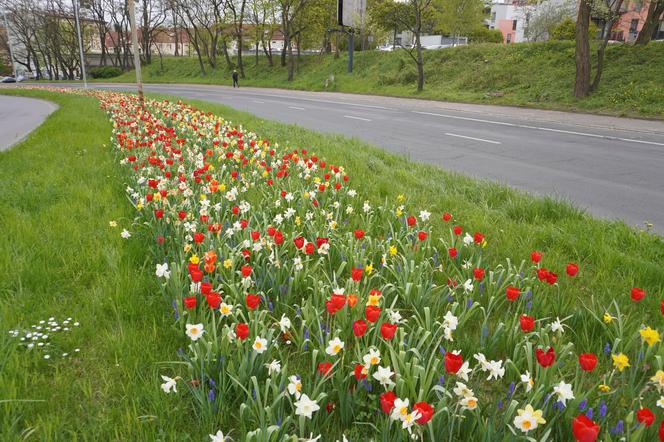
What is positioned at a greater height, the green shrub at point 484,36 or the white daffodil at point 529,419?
the green shrub at point 484,36

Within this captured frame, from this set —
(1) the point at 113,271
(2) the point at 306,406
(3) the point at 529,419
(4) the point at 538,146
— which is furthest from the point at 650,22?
(2) the point at 306,406

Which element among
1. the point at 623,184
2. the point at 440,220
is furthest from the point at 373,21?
the point at 440,220

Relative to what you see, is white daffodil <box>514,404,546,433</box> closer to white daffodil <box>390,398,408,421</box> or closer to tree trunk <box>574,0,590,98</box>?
white daffodil <box>390,398,408,421</box>

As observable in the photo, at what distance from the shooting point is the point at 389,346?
2068 millimetres

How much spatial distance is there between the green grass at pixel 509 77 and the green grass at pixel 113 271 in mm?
16198

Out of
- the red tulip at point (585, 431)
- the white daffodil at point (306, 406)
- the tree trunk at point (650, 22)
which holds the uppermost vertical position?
the tree trunk at point (650, 22)

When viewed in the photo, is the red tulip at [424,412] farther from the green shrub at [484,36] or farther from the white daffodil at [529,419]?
the green shrub at [484,36]

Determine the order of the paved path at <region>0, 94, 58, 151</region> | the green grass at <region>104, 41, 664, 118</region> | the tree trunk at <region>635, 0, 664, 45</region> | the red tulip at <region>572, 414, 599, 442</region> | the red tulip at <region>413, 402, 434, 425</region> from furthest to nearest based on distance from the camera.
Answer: the tree trunk at <region>635, 0, 664, 45</region>
the green grass at <region>104, 41, 664, 118</region>
the paved path at <region>0, 94, 58, 151</region>
the red tulip at <region>413, 402, 434, 425</region>
the red tulip at <region>572, 414, 599, 442</region>

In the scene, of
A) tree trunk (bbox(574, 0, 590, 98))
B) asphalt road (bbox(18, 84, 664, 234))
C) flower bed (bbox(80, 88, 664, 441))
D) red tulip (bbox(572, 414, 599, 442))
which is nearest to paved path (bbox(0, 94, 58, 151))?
asphalt road (bbox(18, 84, 664, 234))

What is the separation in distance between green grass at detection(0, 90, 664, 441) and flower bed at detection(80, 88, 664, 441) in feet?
0.53

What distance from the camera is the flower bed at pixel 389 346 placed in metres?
1.83

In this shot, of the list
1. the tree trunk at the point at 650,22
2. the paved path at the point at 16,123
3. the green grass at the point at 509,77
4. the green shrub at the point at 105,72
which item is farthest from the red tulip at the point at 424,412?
the green shrub at the point at 105,72

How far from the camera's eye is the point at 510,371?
7.63ft

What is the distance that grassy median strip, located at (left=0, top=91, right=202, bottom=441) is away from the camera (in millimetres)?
1985
